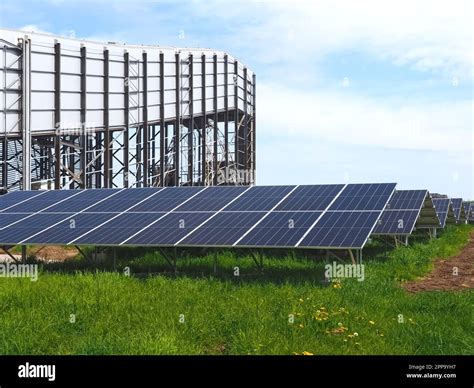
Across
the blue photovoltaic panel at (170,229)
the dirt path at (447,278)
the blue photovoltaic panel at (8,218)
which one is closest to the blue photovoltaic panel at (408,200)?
the dirt path at (447,278)

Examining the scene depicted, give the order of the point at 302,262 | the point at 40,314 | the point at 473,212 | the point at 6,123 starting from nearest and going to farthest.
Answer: the point at 40,314
the point at 302,262
the point at 6,123
the point at 473,212

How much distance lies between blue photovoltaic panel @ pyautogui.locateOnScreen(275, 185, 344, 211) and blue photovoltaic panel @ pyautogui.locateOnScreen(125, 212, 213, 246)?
10.4ft

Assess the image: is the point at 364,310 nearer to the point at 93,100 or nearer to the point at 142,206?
the point at 142,206

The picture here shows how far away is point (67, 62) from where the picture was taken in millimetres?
42188

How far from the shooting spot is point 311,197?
72.4ft

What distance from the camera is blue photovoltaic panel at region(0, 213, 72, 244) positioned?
66.7 ft

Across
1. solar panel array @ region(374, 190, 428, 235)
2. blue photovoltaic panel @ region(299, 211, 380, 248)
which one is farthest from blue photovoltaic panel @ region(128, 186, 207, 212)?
solar panel array @ region(374, 190, 428, 235)

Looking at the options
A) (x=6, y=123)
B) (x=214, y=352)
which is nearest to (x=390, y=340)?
(x=214, y=352)

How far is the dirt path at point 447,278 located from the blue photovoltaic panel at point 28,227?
1329 centimetres

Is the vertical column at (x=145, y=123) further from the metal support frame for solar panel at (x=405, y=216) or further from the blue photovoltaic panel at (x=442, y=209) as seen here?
the blue photovoltaic panel at (x=442, y=209)

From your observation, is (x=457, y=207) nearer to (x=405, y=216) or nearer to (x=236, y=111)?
(x=236, y=111)

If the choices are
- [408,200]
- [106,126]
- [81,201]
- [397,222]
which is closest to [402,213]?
[397,222]

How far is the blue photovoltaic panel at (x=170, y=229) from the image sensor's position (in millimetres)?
18297
